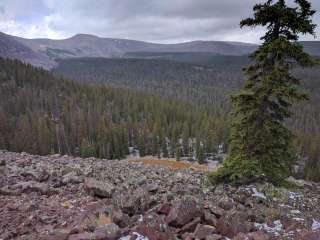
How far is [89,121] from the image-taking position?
99.5 meters

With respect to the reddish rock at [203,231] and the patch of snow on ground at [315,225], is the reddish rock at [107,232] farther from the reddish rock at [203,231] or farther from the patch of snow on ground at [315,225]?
the patch of snow on ground at [315,225]

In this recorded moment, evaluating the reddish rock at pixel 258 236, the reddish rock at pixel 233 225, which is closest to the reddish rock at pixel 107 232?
the reddish rock at pixel 233 225

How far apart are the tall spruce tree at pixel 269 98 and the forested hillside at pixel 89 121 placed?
6745 centimetres

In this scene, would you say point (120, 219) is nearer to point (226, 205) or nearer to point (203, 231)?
point (203, 231)

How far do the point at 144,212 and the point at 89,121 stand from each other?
90973 millimetres

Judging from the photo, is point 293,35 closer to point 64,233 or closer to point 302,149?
point 64,233

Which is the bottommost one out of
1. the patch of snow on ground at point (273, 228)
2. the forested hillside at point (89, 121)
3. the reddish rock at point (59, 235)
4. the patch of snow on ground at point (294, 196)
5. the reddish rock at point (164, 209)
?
the forested hillside at point (89, 121)

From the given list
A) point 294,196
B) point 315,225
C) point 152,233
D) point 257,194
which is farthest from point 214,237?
point 294,196

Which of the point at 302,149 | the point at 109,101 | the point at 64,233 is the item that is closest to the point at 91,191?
the point at 64,233

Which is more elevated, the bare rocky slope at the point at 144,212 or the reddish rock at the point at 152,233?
the reddish rock at the point at 152,233

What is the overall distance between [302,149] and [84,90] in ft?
337

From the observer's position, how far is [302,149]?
314 ft

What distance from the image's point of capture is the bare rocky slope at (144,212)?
9.82 metres

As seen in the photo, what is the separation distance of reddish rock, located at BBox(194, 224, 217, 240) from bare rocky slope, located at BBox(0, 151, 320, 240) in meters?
0.02
